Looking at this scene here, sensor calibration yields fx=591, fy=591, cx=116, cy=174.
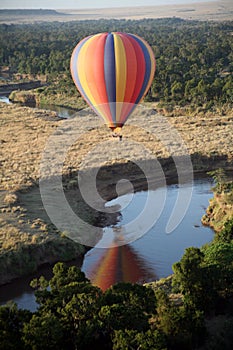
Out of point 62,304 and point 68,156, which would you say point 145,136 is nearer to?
point 68,156

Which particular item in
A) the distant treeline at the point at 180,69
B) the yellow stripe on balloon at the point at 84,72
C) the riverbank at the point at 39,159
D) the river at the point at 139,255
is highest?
the yellow stripe on balloon at the point at 84,72

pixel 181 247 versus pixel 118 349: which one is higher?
pixel 118 349

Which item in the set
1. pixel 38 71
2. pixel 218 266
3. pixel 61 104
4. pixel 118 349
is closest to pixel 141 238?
pixel 218 266

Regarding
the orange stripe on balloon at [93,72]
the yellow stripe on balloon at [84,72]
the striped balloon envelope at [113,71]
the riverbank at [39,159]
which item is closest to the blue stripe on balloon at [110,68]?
the striped balloon envelope at [113,71]

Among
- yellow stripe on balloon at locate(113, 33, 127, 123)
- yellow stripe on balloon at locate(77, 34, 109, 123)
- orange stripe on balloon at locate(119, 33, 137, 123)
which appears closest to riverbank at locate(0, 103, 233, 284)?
yellow stripe on balloon at locate(77, 34, 109, 123)

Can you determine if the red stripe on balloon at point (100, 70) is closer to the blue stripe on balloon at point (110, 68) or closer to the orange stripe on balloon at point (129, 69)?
the blue stripe on balloon at point (110, 68)

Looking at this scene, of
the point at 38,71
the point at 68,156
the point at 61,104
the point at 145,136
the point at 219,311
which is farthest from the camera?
the point at 38,71

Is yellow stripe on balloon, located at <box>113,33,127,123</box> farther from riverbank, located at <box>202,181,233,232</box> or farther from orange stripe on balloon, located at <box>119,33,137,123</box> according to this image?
riverbank, located at <box>202,181,233,232</box>
